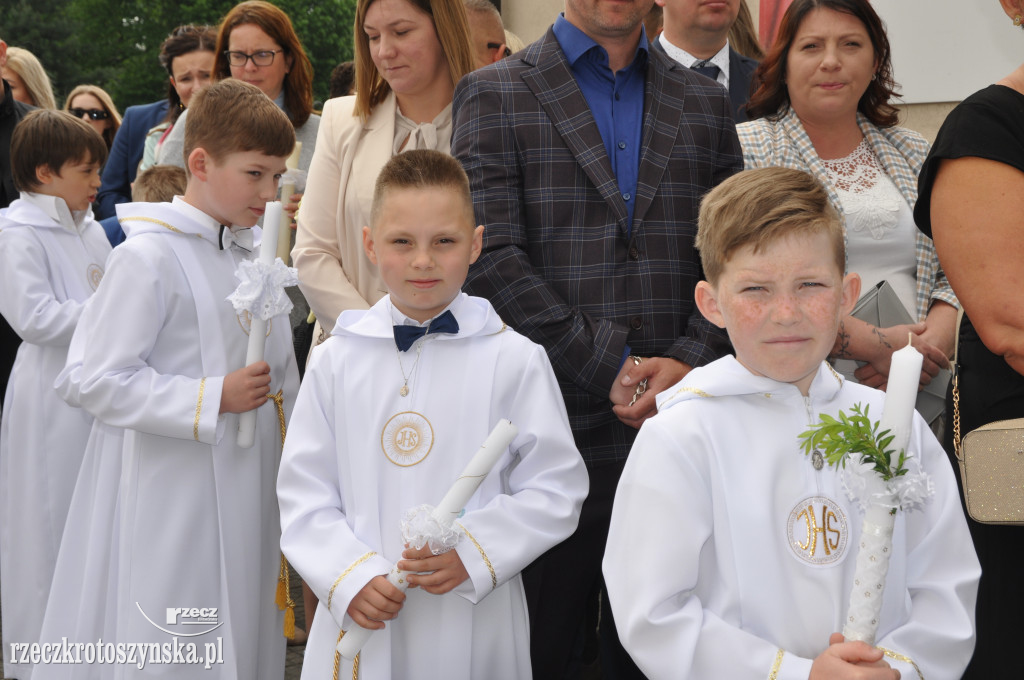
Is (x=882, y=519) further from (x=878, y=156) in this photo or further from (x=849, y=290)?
(x=878, y=156)

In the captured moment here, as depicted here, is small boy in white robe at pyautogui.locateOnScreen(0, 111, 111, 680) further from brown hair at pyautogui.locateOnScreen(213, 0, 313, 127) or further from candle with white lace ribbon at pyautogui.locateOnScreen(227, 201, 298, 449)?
candle with white lace ribbon at pyautogui.locateOnScreen(227, 201, 298, 449)

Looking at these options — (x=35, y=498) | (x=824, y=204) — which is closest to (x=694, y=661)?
(x=824, y=204)

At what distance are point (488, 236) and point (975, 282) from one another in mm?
1349

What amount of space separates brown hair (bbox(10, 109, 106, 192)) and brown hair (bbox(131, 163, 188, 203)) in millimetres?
451

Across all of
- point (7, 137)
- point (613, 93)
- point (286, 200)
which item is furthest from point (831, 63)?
point (7, 137)

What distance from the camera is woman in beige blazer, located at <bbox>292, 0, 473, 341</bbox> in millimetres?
3797

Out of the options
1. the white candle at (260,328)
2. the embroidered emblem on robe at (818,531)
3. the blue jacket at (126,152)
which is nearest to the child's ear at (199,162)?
the white candle at (260,328)

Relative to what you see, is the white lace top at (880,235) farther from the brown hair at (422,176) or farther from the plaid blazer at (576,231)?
the brown hair at (422,176)

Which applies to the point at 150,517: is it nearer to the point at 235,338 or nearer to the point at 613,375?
the point at 235,338

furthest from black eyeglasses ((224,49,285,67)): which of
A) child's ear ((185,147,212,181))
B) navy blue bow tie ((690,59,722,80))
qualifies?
navy blue bow tie ((690,59,722,80))

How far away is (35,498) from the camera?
4.68m

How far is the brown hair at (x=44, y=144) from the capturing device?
16.1ft

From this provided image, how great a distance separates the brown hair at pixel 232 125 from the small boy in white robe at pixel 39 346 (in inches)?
55.6

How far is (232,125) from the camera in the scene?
11.9 ft
